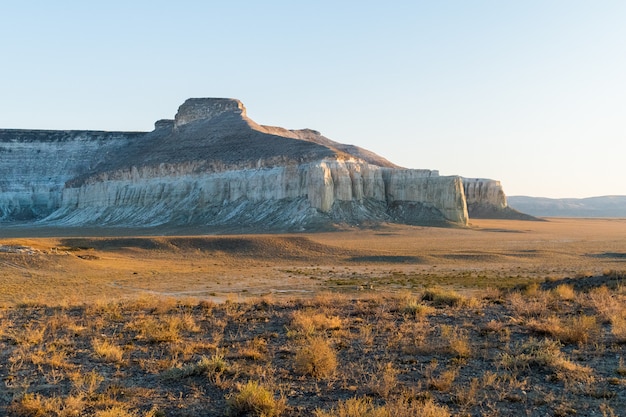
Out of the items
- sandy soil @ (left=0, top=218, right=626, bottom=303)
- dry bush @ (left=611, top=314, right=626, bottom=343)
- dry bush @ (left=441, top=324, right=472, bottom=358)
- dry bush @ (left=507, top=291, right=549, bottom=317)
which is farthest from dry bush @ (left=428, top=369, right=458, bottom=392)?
sandy soil @ (left=0, top=218, right=626, bottom=303)

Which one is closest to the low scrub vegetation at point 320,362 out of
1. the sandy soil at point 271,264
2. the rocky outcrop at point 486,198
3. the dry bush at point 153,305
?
the dry bush at point 153,305

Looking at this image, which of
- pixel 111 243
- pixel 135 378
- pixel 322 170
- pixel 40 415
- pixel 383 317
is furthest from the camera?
pixel 322 170

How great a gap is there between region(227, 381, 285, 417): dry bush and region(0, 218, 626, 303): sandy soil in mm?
13794

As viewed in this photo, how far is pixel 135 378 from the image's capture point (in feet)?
27.2

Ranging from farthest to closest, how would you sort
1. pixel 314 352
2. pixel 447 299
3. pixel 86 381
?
pixel 447 299 → pixel 314 352 → pixel 86 381

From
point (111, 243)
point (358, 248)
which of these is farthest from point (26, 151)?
point (358, 248)

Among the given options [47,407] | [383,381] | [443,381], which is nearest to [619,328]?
[443,381]

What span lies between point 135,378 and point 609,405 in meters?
6.72

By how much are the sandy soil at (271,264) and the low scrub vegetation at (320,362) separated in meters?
7.74

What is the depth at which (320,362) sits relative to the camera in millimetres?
8383

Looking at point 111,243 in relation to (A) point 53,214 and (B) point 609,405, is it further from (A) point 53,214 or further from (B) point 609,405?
(A) point 53,214

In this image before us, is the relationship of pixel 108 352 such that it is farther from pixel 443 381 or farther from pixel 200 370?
pixel 443 381

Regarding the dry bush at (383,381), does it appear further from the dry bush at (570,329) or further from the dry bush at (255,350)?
the dry bush at (570,329)

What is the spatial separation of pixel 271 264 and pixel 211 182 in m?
46.5
